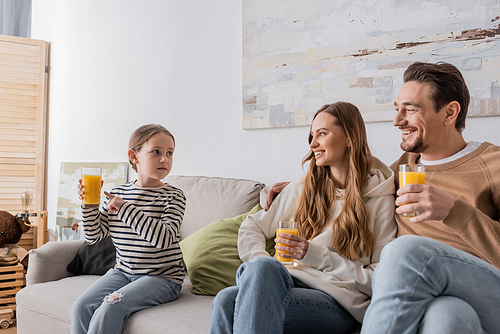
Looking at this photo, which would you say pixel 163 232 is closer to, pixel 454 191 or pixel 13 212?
pixel 454 191

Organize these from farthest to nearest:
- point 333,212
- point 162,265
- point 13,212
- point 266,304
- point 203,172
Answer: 1. point 13,212
2. point 203,172
3. point 162,265
4. point 333,212
5. point 266,304

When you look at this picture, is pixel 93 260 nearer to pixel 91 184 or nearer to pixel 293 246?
pixel 91 184

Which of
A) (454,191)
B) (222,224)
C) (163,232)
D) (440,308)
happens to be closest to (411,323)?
(440,308)

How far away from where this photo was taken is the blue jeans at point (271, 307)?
4.09ft

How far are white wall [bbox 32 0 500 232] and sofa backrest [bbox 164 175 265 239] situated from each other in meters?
0.27

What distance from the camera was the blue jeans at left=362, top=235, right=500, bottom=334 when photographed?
1.05 m

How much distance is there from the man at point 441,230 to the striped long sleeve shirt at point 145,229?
902 millimetres

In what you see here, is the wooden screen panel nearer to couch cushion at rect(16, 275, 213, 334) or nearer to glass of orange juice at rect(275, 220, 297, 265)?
couch cushion at rect(16, 275, 213, 334)

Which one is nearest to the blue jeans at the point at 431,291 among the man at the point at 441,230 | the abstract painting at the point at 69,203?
the man at the point at 441,230

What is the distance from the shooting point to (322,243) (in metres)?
1.65

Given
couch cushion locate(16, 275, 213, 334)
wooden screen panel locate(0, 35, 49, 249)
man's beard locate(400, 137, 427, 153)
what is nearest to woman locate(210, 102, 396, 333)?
man's beard locate(400, 137, 427, 153)

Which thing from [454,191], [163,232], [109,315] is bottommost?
[109,315]

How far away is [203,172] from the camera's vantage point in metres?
2.87

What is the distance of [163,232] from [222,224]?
381mm
